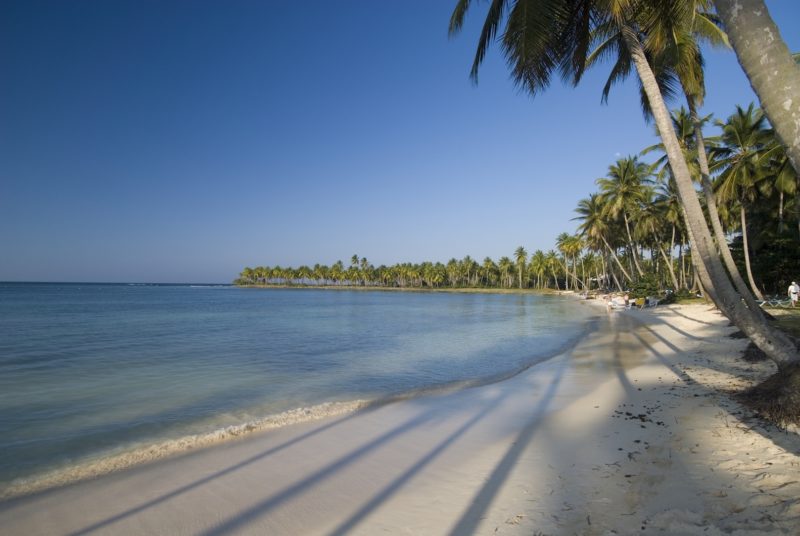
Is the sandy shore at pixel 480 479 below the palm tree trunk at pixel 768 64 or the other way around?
below

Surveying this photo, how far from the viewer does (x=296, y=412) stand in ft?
26.8

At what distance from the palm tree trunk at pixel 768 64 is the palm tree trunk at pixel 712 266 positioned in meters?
3.59

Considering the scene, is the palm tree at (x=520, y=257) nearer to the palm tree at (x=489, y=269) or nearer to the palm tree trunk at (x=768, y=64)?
the palm tree at (x=489, y=269)

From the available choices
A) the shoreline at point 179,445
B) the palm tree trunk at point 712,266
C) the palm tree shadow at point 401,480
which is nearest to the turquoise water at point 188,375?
the shoreline at point 179,445

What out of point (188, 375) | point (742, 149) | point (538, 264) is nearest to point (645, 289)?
point (742, 149)

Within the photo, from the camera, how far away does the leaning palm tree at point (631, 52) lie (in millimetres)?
6500

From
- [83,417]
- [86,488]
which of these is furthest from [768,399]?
[83,417]

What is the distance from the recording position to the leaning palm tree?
6500mm

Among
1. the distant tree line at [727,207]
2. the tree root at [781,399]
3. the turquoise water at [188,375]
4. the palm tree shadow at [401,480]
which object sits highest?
the distant tree line at [727,207]

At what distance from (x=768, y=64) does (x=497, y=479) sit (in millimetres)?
4800

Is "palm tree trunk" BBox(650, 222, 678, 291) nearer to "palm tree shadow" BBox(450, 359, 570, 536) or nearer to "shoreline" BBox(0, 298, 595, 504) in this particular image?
"shoreline" BBox(0, 298, 595, 504)

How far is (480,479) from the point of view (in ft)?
15.3

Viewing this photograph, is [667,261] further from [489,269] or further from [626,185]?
[489,269]

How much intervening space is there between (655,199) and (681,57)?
128 ft
